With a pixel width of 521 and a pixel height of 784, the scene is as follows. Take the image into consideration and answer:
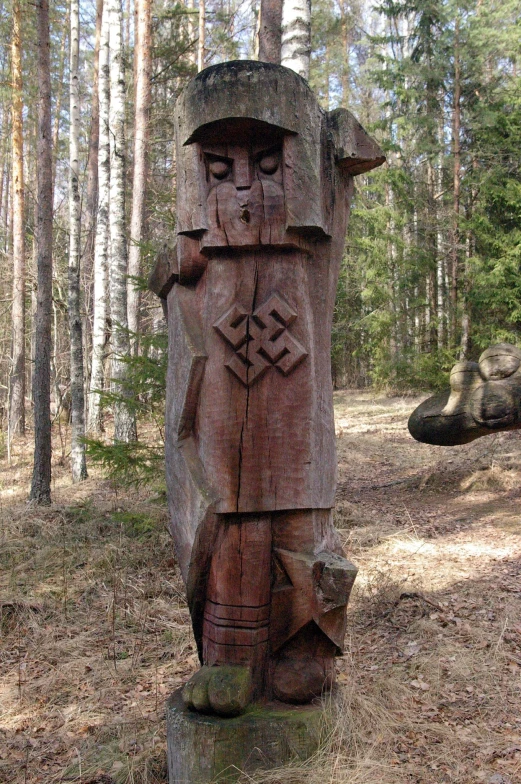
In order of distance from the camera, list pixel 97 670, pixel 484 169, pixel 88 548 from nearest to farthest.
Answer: pixel 97 670
pixel 88 548
pixel 484 169

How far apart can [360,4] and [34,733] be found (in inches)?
1019

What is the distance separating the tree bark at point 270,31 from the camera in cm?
782

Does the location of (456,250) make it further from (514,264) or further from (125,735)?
(125,735)

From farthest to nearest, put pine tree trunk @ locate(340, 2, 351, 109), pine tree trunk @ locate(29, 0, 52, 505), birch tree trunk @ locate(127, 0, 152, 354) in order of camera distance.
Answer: pine tree trunk @ locate(340, 2, 351, 109) < birch tree trunk @ locate(127, 0, 152, 354) < pine tree trunk @ locate(29, 0, 52, 505)

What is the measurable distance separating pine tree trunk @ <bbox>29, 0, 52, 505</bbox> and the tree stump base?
5907 mm

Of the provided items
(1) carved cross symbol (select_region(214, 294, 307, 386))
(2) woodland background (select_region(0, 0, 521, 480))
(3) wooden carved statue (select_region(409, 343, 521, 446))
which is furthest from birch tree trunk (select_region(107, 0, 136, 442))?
(1) carved cross symbol (select_region(214, 294, 307, 386))

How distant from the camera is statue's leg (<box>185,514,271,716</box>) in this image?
2.85 m

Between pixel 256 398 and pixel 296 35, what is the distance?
5.71m

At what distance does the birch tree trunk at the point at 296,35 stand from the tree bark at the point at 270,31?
2.24ft

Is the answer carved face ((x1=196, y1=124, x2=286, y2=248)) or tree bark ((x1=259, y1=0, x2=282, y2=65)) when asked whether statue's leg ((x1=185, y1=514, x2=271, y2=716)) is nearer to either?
carved face ((x1=196, y1=124, x2=286, y2=248))

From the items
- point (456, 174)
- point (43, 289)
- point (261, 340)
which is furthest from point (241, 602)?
point (456, 174)

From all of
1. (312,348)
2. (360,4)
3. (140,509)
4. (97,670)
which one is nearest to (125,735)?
(97,670)

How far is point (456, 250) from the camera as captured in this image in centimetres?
1645

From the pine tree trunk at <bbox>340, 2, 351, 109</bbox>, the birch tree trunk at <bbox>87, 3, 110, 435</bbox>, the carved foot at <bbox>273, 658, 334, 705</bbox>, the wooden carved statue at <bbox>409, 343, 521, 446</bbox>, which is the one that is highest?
the pine tree trunk at <bbox>340, 2, 351, 109</bbox>
